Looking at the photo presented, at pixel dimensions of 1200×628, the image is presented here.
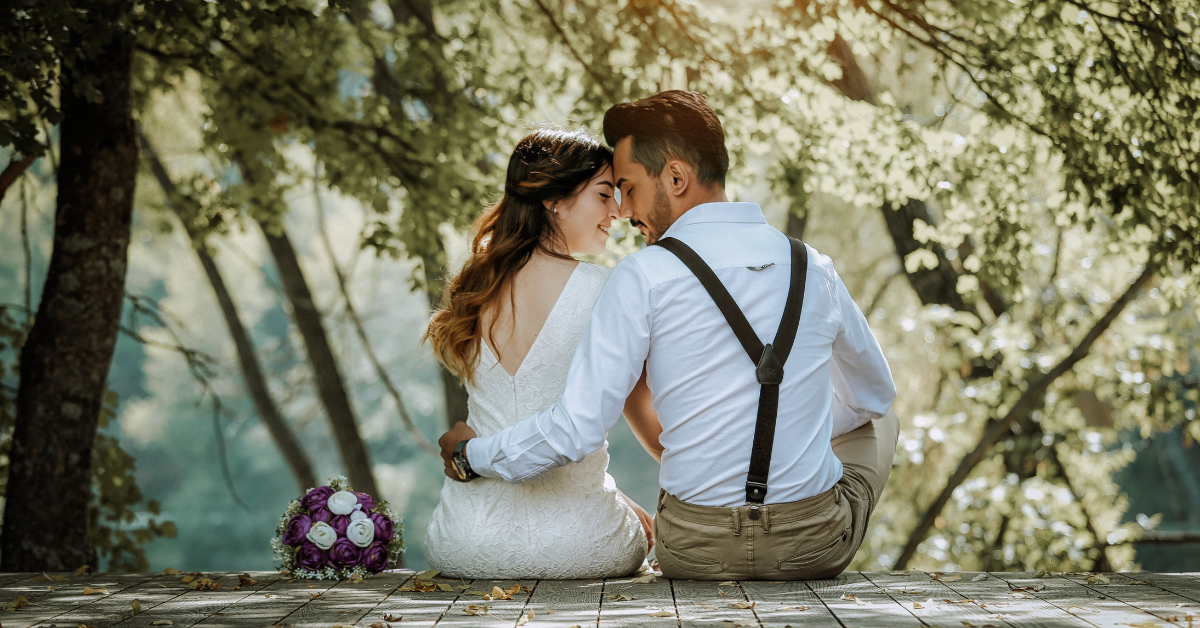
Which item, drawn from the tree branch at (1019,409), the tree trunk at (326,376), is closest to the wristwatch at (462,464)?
the tree branch at (1019,409)

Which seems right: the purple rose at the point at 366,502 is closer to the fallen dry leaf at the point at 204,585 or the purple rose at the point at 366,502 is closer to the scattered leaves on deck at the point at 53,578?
the fallen dry leaf at the point at 204,585

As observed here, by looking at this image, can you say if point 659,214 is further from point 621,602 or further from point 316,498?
Result: point 316,498

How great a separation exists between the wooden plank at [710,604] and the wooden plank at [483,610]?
0.38 m

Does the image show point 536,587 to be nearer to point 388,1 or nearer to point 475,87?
point 475,87

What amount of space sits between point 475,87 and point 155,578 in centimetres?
346

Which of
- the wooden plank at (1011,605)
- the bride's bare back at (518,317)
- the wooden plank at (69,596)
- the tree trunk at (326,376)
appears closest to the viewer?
the wooden plank at (1011,605)

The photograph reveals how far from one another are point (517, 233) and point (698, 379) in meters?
0.82

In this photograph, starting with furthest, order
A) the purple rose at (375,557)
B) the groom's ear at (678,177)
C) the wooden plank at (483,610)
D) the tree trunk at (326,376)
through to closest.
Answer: the tree trunk at (326,376), the purple rose at (375,557), the groom's ear at (678,177), the wooden plank at (483,610)

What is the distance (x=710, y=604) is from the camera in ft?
7.68

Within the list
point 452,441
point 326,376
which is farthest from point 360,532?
point 326,376

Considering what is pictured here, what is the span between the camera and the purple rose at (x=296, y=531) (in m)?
3.05

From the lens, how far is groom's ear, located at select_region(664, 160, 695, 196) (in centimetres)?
282

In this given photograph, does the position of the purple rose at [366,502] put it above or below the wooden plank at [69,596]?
above

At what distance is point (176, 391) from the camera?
1527 inches
